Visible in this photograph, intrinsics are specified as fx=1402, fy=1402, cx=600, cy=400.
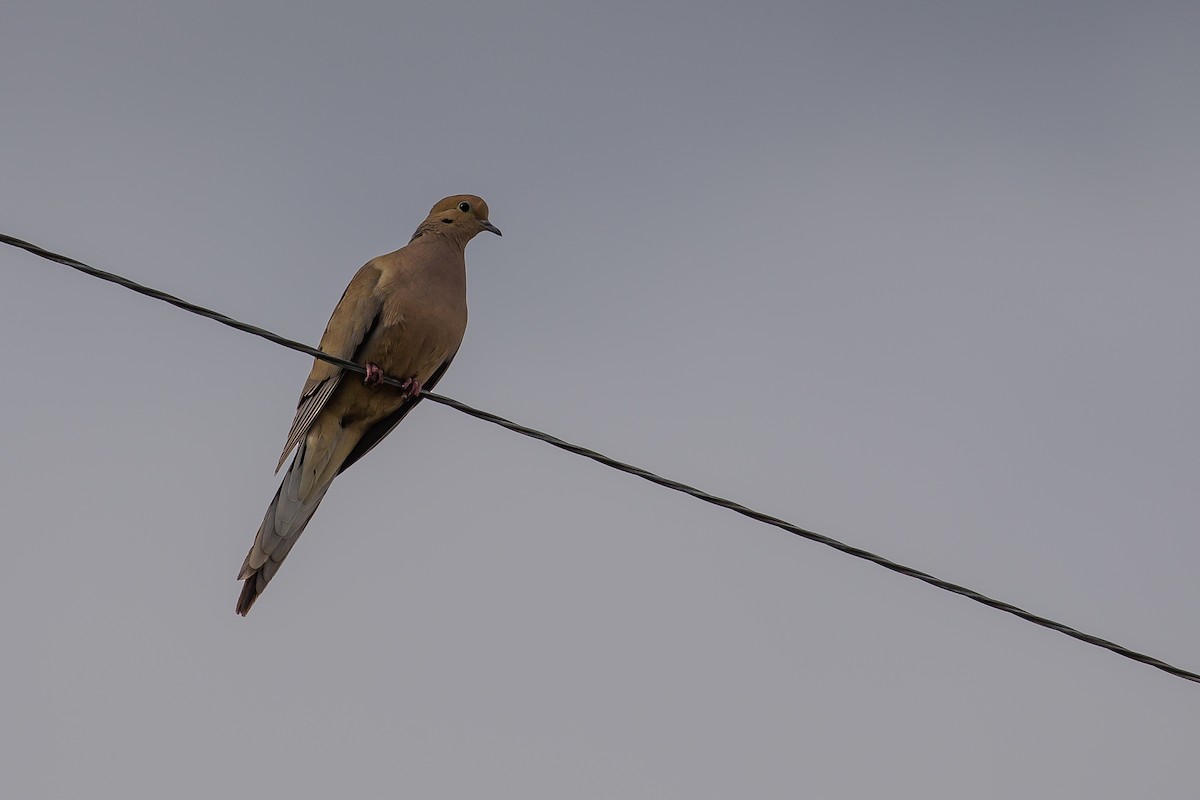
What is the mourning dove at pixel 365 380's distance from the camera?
5.58 m

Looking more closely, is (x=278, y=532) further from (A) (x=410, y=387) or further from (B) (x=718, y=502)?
(B) (x=718, y=502)

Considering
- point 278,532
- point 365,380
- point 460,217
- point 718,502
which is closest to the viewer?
point 718,502

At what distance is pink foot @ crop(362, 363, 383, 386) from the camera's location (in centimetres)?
527

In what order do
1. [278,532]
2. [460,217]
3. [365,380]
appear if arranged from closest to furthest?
[365,380], [278,532], [460,217]

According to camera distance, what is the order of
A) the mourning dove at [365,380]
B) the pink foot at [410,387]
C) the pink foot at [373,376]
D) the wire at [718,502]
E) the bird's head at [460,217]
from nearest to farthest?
the wire at [718,502]
the pink foot at [373,376]
the pink foot at [410,387]
the mourning dove at [365,380]
the bird's head at [460,217]

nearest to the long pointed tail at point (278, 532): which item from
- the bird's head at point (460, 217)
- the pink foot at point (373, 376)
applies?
the pink foot at point (373, 376)

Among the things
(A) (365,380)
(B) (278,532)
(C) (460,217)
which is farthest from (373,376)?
(C) (460,217)

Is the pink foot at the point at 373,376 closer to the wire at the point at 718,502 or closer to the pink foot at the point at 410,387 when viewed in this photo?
the pink foot at the point at 410,387

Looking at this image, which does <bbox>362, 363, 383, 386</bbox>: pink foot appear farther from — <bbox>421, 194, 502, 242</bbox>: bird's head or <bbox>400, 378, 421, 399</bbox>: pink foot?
<bbox>421, 194, 502, 242</bbox>: bird's head

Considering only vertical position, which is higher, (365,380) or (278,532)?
(365,380)

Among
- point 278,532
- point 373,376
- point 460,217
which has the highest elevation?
point 460,217

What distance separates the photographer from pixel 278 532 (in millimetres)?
5590

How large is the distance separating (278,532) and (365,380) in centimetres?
73

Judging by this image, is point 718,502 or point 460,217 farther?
point 460,217
